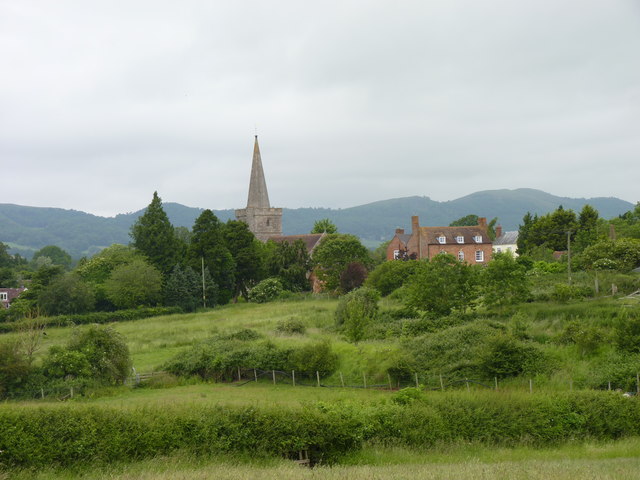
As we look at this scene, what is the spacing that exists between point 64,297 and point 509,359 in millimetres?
50639

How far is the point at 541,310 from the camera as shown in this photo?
132 ft

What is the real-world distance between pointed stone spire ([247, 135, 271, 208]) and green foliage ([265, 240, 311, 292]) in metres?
42.2

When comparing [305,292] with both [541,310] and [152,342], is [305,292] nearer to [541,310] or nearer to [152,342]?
[152,342]

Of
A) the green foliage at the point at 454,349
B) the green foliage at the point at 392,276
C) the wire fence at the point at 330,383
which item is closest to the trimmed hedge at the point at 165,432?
the wire fence at the point at 330,383

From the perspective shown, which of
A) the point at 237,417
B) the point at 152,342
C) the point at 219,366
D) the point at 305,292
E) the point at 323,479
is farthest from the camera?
the point at 305,292

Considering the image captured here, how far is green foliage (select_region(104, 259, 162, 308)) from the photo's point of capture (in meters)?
69.9

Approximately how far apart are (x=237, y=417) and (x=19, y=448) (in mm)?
6212

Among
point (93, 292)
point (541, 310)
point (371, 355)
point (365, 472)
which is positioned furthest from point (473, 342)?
point (93, 292)

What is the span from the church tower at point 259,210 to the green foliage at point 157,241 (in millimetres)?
47603

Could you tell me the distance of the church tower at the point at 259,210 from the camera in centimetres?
12812

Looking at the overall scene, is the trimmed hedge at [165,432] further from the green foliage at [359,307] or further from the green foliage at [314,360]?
the green foliage at [359,307]

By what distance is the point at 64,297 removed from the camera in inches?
2630

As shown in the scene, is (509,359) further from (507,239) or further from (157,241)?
(507,239)

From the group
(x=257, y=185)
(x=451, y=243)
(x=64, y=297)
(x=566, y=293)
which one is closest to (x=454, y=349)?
(x=566, y=293)
